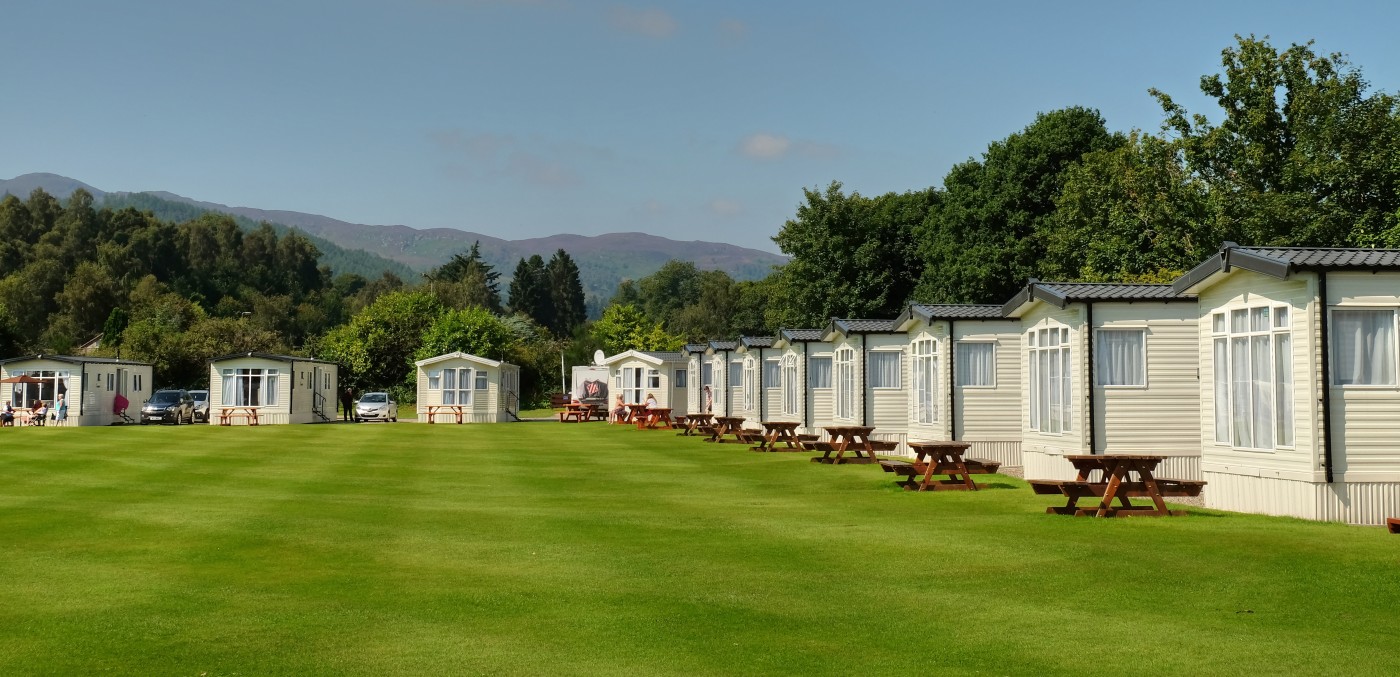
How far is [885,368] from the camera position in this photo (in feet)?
113

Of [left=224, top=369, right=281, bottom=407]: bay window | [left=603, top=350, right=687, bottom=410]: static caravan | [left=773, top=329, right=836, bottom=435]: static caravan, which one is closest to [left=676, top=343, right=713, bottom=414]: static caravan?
[left=603, top=350, right=687, bottom=410]: static caravan

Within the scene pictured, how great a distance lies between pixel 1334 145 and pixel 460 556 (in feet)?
127

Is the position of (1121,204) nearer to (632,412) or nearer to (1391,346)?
(632,412)

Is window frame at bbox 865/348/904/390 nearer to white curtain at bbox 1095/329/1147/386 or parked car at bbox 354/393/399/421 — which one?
white curtain at bbox 1095/329/1147/386

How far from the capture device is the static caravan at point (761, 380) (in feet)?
152

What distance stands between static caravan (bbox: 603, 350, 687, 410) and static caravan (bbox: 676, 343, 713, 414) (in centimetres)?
76

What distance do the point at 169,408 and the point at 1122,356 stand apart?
152 ft

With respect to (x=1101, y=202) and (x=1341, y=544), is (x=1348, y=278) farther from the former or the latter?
(x=1101, y=202)

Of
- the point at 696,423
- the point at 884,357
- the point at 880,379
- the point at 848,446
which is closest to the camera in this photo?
the point at 848,446

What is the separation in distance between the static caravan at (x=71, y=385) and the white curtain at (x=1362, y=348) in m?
50.1

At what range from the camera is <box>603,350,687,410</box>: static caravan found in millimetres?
63281

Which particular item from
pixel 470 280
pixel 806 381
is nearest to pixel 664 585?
pixel 806 381

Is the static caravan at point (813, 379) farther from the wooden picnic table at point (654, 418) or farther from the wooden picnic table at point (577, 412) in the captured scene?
the wooden picnic table at point (577, 412)

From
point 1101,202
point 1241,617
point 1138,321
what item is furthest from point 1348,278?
point 1101,202
